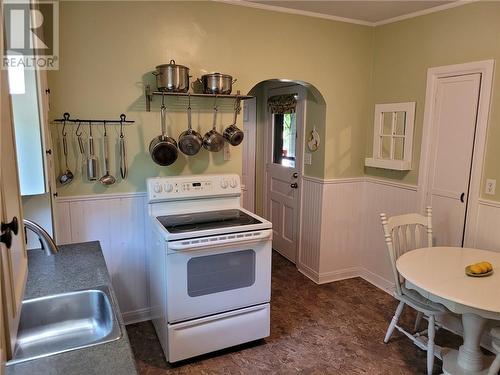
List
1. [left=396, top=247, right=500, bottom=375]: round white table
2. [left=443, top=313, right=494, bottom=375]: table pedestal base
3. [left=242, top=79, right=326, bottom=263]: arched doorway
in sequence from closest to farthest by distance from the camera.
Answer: [left=396, top=247, right=500, bottom=375]: round white table < [left=443, top=313, right=494, bottom=375]: table pedestal base < [left=242, top=79, right=326, bottom=263]: arched doorway

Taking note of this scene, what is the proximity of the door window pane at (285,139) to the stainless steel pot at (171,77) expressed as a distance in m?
1.56

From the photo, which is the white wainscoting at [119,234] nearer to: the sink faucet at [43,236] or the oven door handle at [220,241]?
the oven door handle at [220,241]

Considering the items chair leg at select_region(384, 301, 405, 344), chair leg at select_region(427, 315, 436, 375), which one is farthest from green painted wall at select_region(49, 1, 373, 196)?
chair leg at select_region(427, 315, 436, 375)

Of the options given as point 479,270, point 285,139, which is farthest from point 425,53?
point 479,270

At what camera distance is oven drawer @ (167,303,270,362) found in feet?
7.59

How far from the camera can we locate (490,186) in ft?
8.22

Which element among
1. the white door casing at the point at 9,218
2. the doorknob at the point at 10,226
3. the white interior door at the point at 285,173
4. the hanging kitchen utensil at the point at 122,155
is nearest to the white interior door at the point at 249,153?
the white interior door at the point at 285,173

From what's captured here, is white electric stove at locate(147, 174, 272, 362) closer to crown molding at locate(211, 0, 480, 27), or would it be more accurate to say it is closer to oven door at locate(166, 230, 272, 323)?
oven door at locate(166, 230, 272, 323)

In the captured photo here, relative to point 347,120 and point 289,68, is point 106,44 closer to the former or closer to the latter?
point 289,68

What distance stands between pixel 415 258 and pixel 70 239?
2.32 meters

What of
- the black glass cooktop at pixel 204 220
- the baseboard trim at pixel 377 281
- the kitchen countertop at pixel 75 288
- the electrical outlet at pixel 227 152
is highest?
the electrical outlet at pixel 227 152

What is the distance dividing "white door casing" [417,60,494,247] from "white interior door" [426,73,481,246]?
0.9 inches

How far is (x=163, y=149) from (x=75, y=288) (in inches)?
48.9

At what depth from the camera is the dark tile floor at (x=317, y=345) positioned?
2.36 meters
